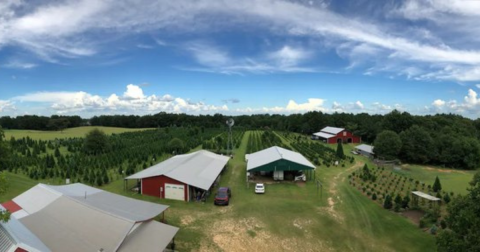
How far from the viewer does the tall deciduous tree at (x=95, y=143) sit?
155ft

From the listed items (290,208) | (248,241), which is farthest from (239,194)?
(248,241)

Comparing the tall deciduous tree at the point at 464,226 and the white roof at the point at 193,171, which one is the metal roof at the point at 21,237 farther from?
the tall deciduous tree at the point at 464,226

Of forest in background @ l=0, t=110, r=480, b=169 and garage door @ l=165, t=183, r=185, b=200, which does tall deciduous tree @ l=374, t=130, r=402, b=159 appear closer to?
forest in background @ l=0, t=110, r=480, b=169

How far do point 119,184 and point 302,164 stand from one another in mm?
18506

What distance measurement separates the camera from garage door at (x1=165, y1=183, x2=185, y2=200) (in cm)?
2475

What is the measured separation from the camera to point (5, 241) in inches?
396

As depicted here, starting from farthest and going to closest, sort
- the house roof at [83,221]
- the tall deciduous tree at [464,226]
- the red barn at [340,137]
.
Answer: the red barn at [340,137], the tall deciduous tree at [464,226], the house roof at [83,221]

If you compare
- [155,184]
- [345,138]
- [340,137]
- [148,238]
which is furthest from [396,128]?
[148,238]

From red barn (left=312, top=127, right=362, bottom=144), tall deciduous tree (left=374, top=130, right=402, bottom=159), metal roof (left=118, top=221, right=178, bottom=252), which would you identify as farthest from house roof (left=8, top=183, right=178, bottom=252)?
red barn (left=312, top=127, right=362, bottom=144)

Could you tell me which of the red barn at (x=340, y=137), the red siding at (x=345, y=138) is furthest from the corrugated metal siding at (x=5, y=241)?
the red siding at (x=345, y=138)

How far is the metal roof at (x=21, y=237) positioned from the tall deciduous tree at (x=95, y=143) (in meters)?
37.1

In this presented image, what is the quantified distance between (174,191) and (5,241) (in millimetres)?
15153

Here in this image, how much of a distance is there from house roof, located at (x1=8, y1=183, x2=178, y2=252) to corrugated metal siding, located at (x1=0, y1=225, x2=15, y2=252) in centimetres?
202

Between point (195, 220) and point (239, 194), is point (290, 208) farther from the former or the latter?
point (195, 220)
